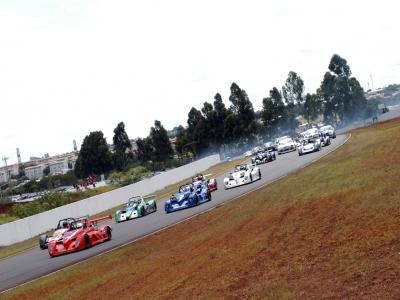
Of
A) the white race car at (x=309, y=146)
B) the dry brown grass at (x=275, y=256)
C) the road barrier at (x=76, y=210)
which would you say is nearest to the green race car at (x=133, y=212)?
the road barrier at (x=76, y=210)

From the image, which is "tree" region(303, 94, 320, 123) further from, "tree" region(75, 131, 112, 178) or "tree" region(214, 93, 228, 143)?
"tree" region(75, 131, 112, 178)

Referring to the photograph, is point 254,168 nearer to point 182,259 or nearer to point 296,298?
point 182,259

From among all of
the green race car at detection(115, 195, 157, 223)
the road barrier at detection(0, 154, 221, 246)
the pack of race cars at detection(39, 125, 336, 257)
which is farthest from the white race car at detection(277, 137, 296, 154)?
the green race car at detection(115, 195, 157, 223)

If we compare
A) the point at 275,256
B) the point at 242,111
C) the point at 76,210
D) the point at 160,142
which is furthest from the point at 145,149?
the point at 275,256

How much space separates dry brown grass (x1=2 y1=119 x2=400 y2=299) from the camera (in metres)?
9.34

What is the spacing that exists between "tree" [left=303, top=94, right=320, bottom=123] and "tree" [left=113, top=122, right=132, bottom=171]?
171ft

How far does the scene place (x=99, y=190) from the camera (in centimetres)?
7269

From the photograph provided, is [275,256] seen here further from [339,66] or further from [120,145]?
[339,66]

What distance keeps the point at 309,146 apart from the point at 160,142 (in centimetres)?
7130

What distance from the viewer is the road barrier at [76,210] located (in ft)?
129

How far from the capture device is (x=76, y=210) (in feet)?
149

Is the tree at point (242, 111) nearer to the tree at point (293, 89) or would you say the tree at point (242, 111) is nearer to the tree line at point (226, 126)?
the tree line at point (226, 126)

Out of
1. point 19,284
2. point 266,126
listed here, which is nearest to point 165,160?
point 266,126

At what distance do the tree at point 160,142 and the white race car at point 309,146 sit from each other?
69355 millimetres
